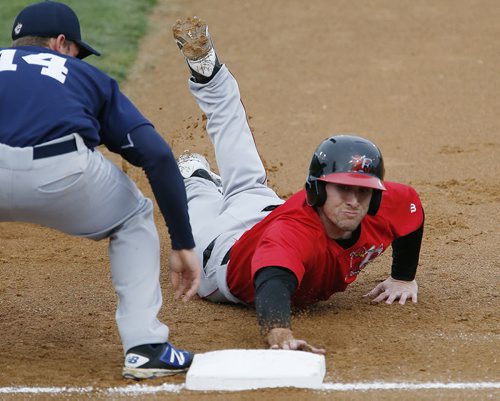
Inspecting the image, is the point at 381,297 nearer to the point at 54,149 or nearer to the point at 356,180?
the point at 356,180

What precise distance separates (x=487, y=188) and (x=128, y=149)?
4.03 m

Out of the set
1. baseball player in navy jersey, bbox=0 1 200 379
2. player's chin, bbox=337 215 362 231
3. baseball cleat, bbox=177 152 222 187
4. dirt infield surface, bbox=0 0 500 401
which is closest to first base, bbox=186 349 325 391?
dirt infield surface, bbox=0 0 500 401

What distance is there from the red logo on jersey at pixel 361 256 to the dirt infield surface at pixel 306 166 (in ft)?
0.73

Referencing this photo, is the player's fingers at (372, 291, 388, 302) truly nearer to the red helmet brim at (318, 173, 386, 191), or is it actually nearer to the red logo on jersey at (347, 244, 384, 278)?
the red logo on jersey at (347, 244, 384, 278)

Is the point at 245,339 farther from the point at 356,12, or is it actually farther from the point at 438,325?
the point at 356,12

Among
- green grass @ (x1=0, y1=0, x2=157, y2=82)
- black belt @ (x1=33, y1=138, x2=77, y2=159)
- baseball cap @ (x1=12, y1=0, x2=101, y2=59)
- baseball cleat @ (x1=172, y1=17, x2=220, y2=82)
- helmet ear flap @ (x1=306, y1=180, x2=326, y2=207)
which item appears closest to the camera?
black belt @ (x1=33, y1=138, x2=77, y2=159)

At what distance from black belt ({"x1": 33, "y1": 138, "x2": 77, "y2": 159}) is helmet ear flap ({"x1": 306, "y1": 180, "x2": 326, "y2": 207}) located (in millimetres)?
1184

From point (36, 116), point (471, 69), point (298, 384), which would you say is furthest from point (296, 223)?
point (471, 69)

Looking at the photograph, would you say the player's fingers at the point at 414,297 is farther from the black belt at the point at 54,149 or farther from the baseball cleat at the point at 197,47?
the black belt at the point at 54,149

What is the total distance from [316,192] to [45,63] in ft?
4.34

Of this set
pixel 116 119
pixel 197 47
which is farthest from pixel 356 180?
pixel 197 47

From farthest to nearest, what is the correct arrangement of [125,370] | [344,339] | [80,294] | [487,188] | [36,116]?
[487,188], [80,294], [344,339], [125,370], [36,116]

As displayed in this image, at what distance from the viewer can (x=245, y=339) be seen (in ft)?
14.2

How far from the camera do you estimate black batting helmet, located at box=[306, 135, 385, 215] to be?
14.0 ft
